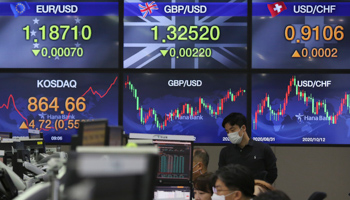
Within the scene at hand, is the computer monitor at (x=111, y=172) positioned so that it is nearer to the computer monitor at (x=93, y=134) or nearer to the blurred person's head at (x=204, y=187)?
the computer monitor at (x=93, y=134)

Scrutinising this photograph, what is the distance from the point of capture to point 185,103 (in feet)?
22.6

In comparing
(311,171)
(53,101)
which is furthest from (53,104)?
(311,171)

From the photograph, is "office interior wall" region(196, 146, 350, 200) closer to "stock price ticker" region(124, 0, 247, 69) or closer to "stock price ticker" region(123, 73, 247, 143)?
"stock price ticker" region(123, 73, 247, 143)

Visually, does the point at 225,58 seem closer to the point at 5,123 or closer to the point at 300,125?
the point at 300,125

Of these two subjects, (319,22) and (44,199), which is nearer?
(44,199)

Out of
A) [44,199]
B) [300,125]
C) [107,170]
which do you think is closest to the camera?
[107,170]

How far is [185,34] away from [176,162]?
10.4 feet

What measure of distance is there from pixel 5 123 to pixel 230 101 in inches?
112

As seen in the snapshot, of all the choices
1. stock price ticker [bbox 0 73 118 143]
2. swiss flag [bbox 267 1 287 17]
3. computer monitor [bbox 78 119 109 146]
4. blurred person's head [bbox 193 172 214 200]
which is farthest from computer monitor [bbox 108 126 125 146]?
swiss flag [bbox 267 1 287 17]

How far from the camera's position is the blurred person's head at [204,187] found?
13.0 feet

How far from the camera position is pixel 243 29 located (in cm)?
691

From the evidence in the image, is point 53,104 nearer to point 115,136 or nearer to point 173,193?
point 173,193

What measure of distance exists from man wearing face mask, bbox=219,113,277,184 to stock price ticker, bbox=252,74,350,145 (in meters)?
1.98

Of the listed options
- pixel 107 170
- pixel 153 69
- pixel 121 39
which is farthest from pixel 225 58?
pixel 107 170
